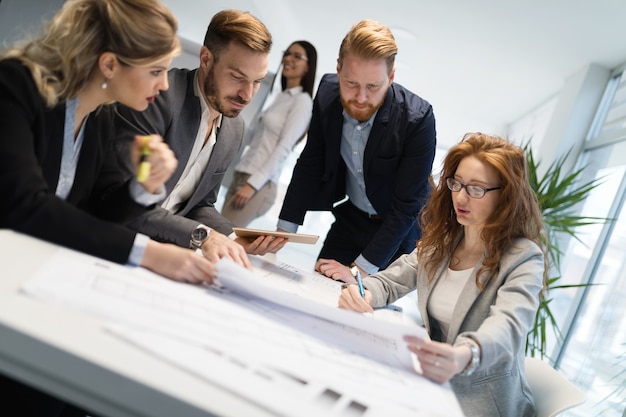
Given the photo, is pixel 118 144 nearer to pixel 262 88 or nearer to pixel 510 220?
pixel 510 220

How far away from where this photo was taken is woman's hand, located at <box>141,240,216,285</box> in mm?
1126

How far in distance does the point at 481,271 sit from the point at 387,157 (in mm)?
957

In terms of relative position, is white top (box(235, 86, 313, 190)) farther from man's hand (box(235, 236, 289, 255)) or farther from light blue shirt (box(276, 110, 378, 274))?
man's hand (box(235, 236, 289, 255))

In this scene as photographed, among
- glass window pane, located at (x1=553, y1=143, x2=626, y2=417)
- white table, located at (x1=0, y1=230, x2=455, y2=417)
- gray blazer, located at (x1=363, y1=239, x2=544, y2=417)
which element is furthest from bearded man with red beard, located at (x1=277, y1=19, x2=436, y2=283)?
glass window pane, located at (x1=553, y1=143, x2=626, y2=417)

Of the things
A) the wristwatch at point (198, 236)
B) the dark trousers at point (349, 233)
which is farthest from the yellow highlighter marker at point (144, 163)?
the dark trousers at point (349, 233)

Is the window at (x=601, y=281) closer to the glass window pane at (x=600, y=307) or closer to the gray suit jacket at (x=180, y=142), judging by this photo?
the glass window pane at (x=600, y=307)

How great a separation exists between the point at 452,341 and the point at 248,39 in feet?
3.85

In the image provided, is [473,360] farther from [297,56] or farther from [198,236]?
[297,56]

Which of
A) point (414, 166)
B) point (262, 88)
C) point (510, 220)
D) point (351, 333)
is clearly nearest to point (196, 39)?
point (262, 88)

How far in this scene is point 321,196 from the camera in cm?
271

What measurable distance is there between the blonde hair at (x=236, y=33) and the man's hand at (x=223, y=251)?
777mm

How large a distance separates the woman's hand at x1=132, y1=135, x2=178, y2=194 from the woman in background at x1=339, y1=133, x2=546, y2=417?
24.5 inches

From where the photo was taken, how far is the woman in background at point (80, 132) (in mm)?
1038

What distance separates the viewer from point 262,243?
182 cm
